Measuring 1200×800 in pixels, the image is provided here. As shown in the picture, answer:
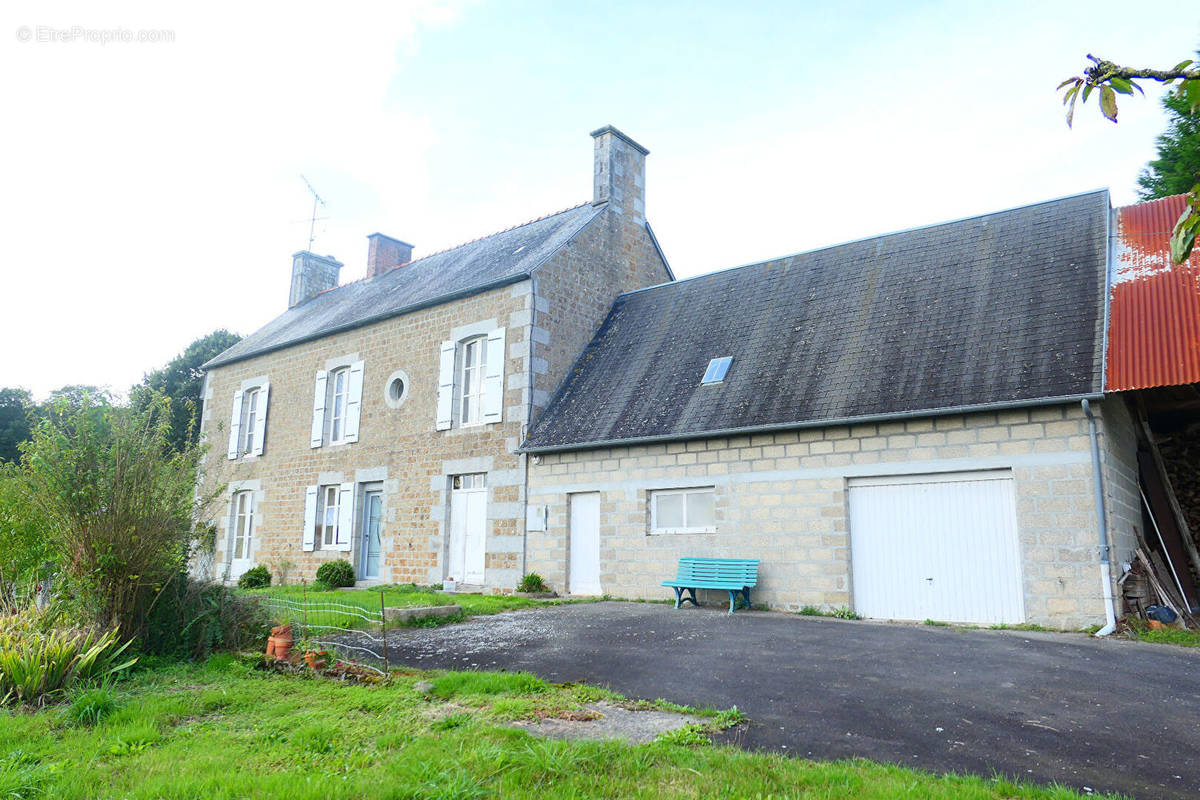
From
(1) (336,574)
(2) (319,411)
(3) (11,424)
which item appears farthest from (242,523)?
(3) (11,424)

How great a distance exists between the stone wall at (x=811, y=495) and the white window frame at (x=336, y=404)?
5618mm

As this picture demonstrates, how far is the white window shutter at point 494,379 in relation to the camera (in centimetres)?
1380

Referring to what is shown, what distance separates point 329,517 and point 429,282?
5378 mm

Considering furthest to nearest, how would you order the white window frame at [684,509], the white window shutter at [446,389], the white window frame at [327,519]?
the white window frame at [327,519], the white window shutter at [446,389], the white window frame at [684,509]

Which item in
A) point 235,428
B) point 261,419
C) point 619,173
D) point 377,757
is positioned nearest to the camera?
point 377,757

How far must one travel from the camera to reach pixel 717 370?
12000 millimetres

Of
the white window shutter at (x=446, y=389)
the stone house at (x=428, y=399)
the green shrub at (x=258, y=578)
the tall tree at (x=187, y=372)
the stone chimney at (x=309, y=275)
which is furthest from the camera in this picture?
the tall tree at (x=187, y=372)

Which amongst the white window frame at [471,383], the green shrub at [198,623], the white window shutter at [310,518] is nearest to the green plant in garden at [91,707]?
the green shrub at [198,623]

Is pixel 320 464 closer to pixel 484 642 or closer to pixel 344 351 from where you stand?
pixel 344 351

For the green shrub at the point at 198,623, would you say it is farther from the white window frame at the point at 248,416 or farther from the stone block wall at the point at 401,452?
the white window frame at the point at 248,416

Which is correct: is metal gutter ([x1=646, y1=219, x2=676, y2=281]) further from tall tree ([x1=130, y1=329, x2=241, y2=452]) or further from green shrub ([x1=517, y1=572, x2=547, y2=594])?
tall tree ([x1=130, y1=329, x2=241, y2=452])

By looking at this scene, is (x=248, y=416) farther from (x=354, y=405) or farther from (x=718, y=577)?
(x=718, y=577)

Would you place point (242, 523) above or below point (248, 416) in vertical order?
below

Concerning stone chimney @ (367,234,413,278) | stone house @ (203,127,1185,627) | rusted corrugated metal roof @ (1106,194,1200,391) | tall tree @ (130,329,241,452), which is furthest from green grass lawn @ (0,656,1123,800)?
tall tree @ (130,329,241,452)
